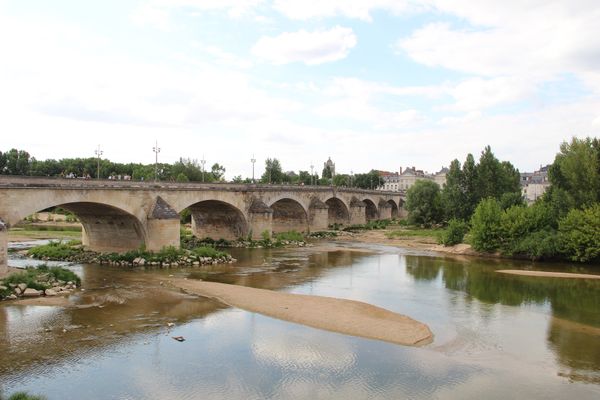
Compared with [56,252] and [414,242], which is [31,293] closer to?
[56,252]

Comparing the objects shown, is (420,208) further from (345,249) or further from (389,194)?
(389,194)

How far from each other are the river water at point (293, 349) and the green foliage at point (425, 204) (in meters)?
34.7

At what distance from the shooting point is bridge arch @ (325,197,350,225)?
6825 centimetres

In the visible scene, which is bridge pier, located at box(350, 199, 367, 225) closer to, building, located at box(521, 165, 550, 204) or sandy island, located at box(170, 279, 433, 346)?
sandy island, located at box(170, 279, 433, 346)

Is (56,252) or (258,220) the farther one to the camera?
(258,220)

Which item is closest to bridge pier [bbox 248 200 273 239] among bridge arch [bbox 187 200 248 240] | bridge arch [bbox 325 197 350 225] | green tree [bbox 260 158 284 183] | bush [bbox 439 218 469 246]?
bridge arch [bbox 187 200 248 240]

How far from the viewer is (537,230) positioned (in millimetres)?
38062

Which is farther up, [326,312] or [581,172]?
[581,172]

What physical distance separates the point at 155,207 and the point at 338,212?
3882 cm

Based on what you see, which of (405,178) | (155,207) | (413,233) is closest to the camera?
(155,207)

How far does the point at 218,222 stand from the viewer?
4672cm

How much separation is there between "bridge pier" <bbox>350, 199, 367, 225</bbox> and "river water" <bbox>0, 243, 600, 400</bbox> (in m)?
42.3

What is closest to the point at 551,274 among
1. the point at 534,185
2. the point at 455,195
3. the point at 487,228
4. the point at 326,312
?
the point at 487,228

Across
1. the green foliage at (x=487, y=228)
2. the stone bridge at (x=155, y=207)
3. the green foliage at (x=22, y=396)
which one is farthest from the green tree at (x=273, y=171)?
the green foliage at (x=22, y=396)
